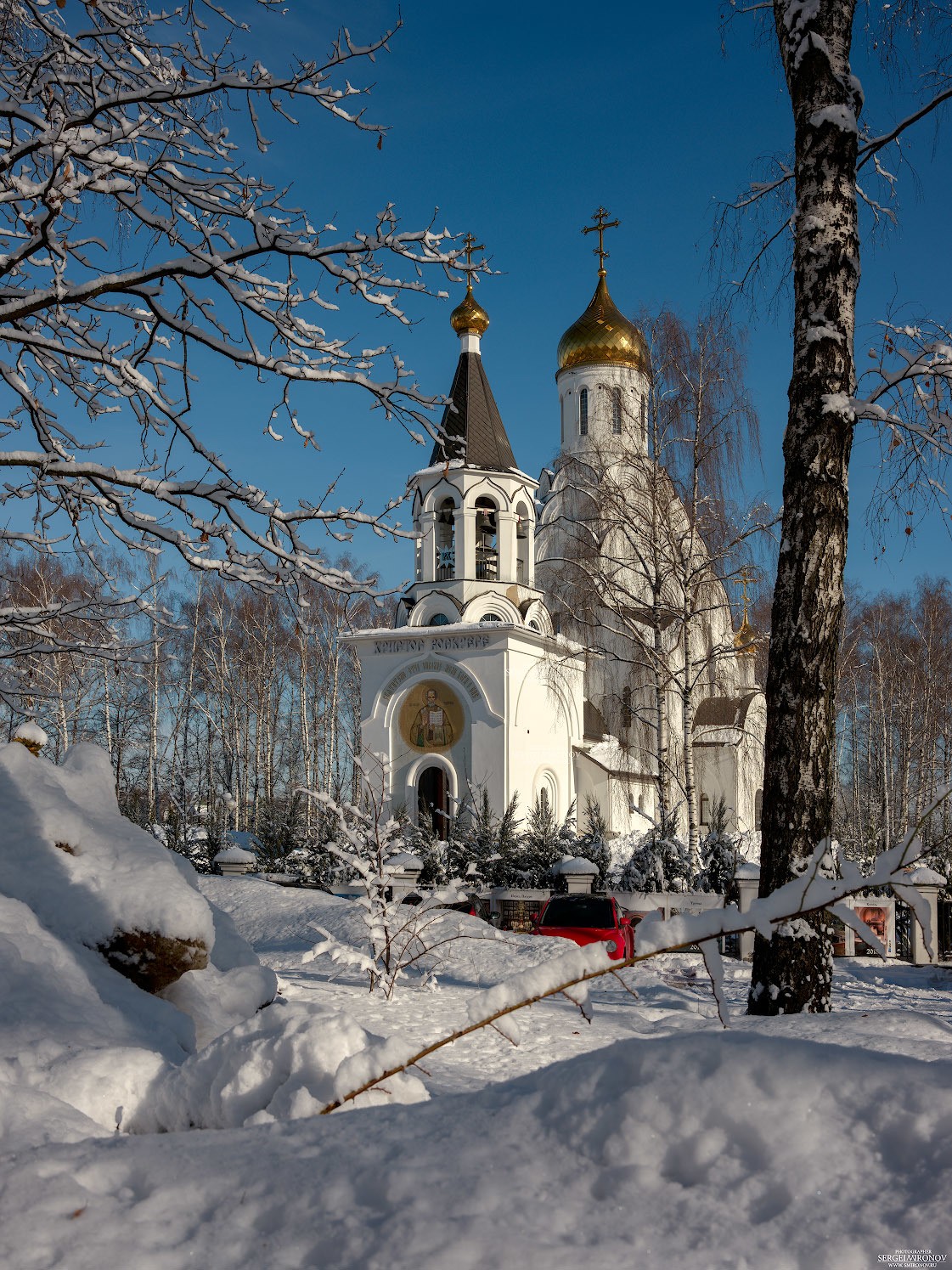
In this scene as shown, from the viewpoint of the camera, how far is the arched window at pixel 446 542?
25922mm

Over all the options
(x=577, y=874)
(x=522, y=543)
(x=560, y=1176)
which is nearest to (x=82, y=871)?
(x=560, y=1176)

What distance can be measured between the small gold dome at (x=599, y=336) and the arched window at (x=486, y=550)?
6748 mm

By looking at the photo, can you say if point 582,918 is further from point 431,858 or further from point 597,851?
point 431,858

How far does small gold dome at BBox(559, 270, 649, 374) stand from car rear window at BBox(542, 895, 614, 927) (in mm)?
19822

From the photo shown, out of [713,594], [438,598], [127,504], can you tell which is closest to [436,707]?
[438,598]

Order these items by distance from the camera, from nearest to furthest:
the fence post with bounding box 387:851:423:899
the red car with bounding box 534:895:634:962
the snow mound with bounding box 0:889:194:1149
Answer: the snow mound with bounding box 0:889:194:1149
the red car with bounding box 534:895:634:962
the fence post with bounding box 387:851:423:899

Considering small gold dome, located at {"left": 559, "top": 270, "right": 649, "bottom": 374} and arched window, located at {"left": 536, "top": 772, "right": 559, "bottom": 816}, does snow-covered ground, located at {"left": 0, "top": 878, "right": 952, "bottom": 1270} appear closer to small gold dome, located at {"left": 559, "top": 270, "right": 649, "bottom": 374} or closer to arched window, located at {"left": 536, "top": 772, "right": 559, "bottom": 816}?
arched window, located at {"left": 536, "top": 772, "right": 559, "bottom": 816}

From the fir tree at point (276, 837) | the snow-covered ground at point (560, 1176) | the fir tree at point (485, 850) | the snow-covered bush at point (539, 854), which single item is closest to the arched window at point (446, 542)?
the fir tree at point (276, 837)

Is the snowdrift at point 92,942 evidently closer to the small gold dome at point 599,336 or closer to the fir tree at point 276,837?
the fir tree at point 276,837

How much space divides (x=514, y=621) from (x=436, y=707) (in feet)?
8.88

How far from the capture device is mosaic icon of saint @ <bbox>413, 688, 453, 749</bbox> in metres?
25.2

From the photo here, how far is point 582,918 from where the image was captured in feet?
40.8

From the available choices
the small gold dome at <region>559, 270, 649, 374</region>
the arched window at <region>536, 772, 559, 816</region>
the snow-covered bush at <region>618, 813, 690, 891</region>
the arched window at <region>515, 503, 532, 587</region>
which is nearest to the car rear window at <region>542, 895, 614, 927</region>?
the snow-covered bush at <region>618, 813, 690, 891</region>

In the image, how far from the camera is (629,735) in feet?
92.0
